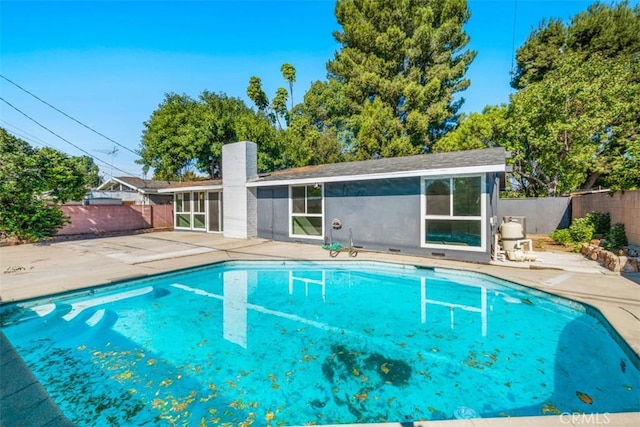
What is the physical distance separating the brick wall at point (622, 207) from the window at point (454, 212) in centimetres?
415

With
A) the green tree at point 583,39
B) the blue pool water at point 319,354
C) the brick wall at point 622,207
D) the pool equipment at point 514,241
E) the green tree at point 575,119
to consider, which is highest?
the green tree at point 583,39

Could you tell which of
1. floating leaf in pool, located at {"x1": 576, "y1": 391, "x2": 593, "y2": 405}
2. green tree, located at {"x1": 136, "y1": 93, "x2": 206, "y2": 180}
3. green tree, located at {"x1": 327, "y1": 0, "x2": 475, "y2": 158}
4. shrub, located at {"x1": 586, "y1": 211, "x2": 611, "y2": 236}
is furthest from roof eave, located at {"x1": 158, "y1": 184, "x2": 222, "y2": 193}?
shrub, located at {"x1": 586, "y1": 211, "x2": 611, "y2": 236}

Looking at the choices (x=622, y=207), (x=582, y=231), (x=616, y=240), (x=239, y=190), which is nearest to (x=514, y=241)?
(x=616, y=240)

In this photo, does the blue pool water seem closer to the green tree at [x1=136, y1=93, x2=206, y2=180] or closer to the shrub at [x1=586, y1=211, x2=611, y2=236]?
the shrub at [x1=586, y1=211, x2=611, y2=236]

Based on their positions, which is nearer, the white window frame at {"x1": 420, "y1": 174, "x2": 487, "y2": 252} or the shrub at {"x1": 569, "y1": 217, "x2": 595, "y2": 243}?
the white window frame at {"x1": 420, "y1": 174, "x2": 487, "y2": 252}

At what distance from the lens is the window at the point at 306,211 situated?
10.9m

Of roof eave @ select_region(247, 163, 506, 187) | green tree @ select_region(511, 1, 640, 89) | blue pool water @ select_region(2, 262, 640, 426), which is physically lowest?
blue pool water @ select_region(2, 262, 640, 426)

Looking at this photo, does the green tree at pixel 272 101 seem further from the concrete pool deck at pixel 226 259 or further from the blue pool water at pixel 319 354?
the blue pool water at pixel 319 354

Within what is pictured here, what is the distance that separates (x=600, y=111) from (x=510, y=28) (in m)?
9.63

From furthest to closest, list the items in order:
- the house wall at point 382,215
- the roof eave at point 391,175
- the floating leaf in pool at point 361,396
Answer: the house wall at point 382,215, the roof eave at point 391,175, the floating leaf in pool at point 361,396

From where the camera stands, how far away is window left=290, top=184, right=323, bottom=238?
10906mm

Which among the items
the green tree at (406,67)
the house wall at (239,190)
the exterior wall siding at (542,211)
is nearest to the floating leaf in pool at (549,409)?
the house wall at (239,190)

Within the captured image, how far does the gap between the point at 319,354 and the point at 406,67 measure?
2247 cm

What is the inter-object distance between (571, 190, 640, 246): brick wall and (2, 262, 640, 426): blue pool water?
499cm
